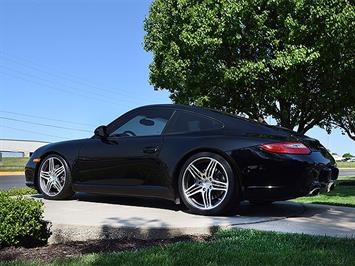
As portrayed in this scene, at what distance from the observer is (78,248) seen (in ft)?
14.6

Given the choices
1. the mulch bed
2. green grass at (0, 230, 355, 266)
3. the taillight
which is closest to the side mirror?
the mulch bed

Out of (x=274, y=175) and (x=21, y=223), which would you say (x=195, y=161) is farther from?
(x=21, y=223)

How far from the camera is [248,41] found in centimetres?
1588

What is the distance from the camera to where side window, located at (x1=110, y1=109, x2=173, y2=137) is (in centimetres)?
609

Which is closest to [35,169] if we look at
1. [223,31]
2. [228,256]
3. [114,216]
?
[114,216]

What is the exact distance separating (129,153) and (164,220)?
120cm

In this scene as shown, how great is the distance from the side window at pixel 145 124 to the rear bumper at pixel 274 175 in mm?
1220

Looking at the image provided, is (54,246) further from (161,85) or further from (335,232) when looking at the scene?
(161,85)

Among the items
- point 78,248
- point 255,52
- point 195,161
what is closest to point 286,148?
point 195,161

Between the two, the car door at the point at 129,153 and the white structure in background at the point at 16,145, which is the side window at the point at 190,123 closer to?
the car door at the point at 129,153

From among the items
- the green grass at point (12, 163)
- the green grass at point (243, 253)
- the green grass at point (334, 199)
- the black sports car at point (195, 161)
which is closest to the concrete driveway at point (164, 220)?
the black sports car at point (195, 161)

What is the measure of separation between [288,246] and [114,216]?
204cm

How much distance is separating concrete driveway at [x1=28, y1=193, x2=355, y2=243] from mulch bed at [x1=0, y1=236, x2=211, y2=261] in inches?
4.7

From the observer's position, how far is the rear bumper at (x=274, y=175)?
5.19 metres
